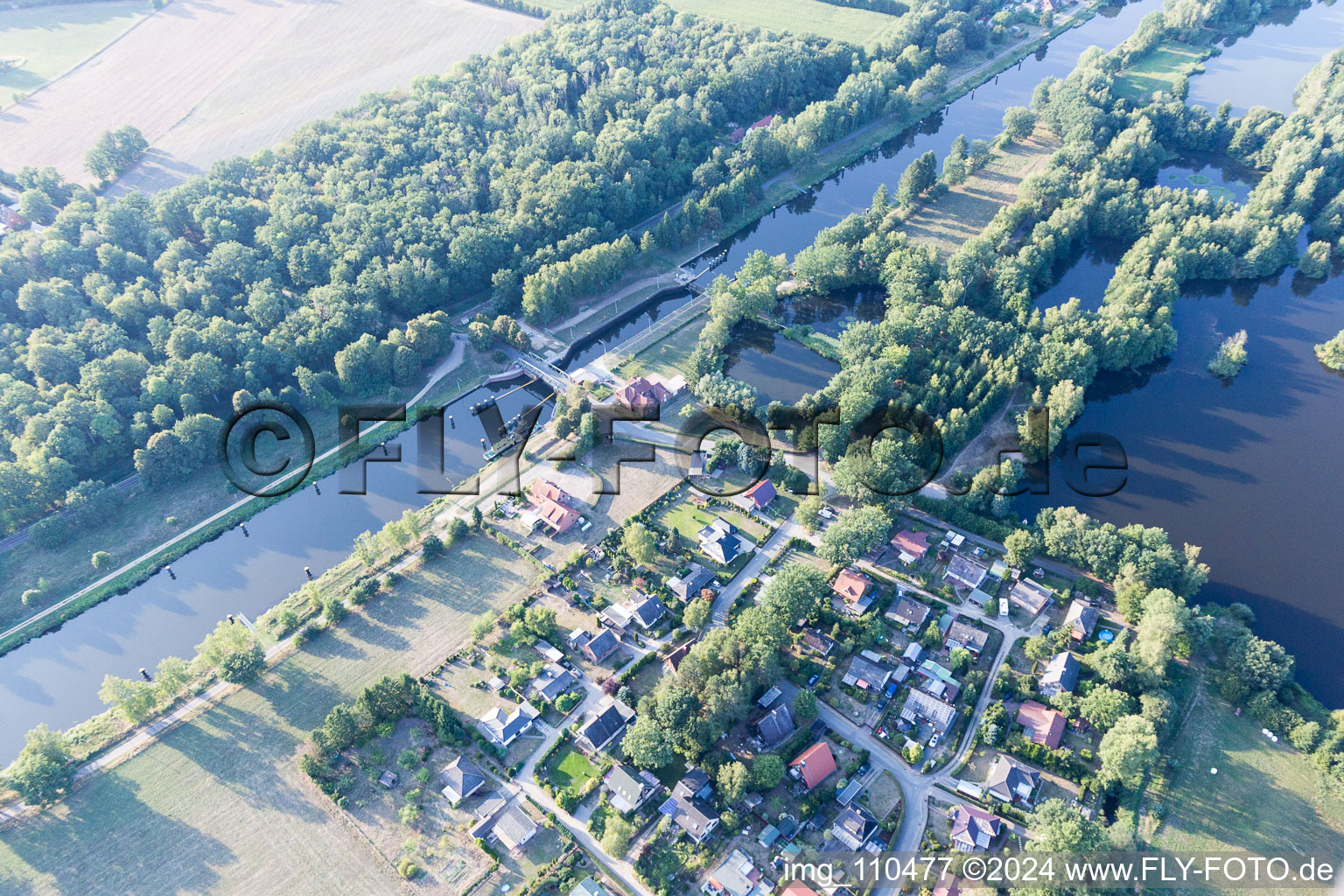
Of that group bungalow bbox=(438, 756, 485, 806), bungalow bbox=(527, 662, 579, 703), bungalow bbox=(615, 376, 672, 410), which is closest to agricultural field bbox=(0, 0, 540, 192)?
bungalow bbox=(615, 376, 672, 410)

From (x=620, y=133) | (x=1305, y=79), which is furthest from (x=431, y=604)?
(x=1305, y=79)

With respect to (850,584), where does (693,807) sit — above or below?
below

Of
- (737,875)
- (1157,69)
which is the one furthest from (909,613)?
(1157,69)

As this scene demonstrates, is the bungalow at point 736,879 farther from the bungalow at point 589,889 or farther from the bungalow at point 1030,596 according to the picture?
the bungalow at point 1030,596

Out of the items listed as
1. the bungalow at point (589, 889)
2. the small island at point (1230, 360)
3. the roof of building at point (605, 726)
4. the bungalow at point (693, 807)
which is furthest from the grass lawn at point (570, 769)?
the small island at point (1230, 360)

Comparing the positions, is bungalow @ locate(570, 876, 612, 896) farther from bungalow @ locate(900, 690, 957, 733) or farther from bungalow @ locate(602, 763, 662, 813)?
bungalow @ locate(900, 690, 957, 733)

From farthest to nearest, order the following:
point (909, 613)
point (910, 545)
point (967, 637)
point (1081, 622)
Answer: point (910, 545), point (909, 613), point (967, 637), point (1081, 622)

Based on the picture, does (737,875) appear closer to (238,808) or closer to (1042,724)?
(1042,724)
